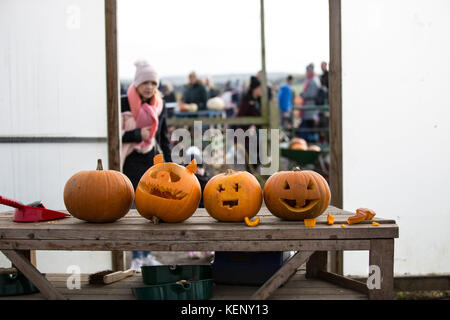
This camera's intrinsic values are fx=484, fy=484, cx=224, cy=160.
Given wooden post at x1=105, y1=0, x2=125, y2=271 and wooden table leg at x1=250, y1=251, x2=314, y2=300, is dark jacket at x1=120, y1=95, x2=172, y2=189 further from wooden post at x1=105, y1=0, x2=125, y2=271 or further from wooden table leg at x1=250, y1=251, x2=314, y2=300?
wooden table leg at x1=250, y1=251, x2=314, y2=300

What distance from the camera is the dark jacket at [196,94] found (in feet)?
27.7

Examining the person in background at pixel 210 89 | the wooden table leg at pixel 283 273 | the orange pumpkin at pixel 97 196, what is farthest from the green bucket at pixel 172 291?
the person in background at pixel 210 89

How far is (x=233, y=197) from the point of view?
7.38ft

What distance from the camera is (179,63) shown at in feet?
27.8

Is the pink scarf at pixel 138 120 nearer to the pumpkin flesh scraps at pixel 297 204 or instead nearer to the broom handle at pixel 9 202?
the broom handle at pixel 9 202

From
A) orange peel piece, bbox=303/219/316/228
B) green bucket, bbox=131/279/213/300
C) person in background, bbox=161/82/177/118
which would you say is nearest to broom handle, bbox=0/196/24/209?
green bucket, bbox=131/279/213/300

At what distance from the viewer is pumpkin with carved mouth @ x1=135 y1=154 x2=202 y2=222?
87.5 inches

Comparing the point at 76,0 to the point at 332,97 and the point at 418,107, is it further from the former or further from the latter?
the point at 418,107

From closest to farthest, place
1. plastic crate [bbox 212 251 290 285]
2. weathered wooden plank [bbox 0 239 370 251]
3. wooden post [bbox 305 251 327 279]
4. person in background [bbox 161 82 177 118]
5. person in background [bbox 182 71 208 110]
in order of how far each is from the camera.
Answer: weathered wooden plank [bbox 0 239 370 251], plastic crate [bbox 212 251 290 285], wooden post [bbox 305 251 327 279], person in background [bbox 161 82 177 118], person in background [bbox 182 71 208 110]

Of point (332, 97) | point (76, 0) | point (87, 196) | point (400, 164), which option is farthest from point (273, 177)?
point (76, 0)

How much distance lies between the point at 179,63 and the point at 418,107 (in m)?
5.63

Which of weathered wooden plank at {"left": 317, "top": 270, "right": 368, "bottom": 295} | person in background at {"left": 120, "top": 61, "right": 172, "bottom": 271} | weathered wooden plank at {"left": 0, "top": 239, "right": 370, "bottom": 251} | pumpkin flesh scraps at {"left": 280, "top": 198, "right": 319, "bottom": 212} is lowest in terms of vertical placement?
weathered wooden plank at {"left": 317, "top": 270, "right": 368, "bottom": 295}

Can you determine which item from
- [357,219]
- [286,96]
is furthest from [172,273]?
[286,96]

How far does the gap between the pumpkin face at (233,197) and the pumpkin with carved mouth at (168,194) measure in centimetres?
9
